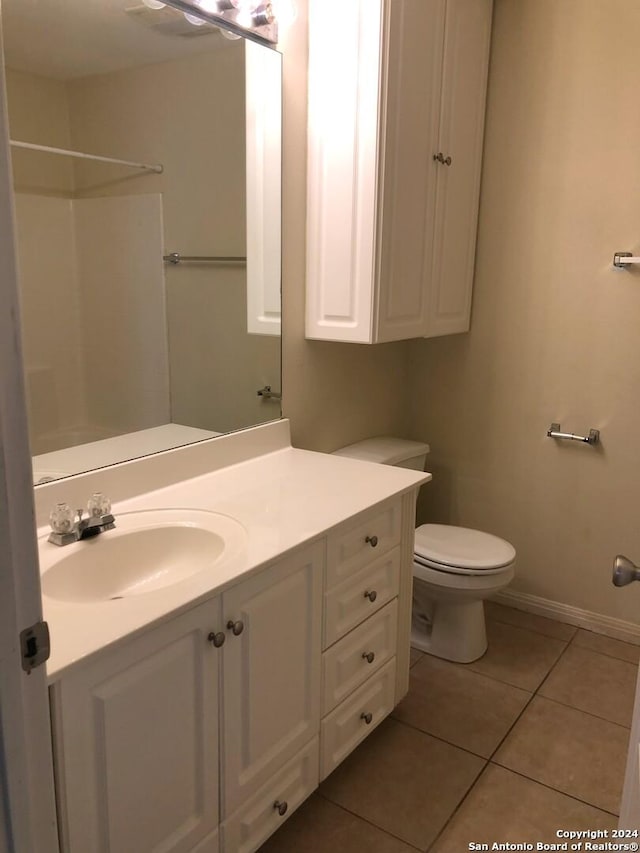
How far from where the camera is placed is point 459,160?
2379 millimetres

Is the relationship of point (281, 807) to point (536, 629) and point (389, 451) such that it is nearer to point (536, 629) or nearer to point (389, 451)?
point (389, 451)

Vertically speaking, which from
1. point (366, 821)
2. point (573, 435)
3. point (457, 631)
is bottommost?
point (366, 821)

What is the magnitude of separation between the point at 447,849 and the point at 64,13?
2.10 meters

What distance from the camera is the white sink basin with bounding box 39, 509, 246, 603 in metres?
1.37

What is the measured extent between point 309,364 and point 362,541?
78cm

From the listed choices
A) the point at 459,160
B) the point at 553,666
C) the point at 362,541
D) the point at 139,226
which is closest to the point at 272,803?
the point at 362,541

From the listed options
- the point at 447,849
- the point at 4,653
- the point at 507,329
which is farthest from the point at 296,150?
the point at 447,849

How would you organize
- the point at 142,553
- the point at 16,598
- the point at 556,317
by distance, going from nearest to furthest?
the point at 16,598 < the point at 142,553 < the point at 556,317

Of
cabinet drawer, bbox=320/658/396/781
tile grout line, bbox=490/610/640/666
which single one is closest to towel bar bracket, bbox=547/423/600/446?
tile grout line, bbox=490/610/640/666

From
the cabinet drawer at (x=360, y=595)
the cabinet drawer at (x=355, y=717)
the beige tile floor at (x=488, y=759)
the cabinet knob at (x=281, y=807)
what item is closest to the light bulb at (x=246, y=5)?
the cabinet drawer at (x=360, y=595)

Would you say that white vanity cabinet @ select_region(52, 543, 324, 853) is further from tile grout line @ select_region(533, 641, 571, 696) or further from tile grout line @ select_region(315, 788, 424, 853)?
tile grout line @ select_region(533, 641, 571, 696)

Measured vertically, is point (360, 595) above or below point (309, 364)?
below

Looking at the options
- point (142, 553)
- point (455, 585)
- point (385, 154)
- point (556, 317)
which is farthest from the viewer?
point (556, 317)

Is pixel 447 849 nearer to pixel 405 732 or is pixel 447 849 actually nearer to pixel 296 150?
pixel 405 732
